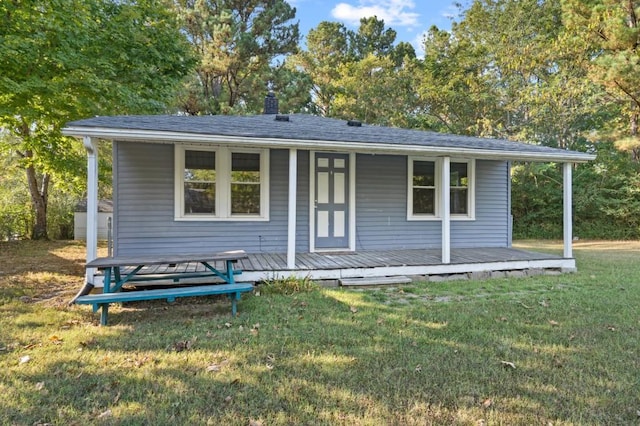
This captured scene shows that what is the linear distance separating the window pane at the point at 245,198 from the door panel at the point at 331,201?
1204mm

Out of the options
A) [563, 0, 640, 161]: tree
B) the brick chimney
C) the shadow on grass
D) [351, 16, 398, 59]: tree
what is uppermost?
[351, 16, 398, 59]: tree

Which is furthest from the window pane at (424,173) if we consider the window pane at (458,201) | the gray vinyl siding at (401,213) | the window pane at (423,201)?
the window pane at (458,201)

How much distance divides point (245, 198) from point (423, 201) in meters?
3.94

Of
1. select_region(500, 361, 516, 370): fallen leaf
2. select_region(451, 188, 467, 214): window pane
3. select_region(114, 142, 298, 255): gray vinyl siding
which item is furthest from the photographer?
select_region(451, 188, 467, 214): window pane

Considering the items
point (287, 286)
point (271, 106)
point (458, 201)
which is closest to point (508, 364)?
point (287, 286)

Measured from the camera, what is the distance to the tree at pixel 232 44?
1653 centimetres

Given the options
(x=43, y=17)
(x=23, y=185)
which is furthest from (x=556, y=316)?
(x=23, y=185)

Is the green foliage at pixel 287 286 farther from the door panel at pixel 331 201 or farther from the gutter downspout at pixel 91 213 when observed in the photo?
the gutter downspout at pixel 91 213

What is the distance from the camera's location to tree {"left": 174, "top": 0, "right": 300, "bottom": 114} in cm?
1653

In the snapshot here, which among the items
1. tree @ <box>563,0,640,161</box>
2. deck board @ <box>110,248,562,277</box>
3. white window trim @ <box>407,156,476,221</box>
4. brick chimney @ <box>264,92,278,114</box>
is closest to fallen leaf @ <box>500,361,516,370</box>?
deck board @ <box>110,248,562,277</box>

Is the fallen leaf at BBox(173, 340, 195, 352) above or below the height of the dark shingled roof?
below

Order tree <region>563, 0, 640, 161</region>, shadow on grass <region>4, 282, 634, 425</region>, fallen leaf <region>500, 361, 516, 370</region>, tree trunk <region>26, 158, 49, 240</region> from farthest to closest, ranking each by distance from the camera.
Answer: tree <region>563, 0, 640, 161</region> < tree trunk <region>26, 158, 49, 240</region> < fallen leaf <region>500, 361, 516, 370</region> < shadow on grass <region>4, 282, 634, 425</region>

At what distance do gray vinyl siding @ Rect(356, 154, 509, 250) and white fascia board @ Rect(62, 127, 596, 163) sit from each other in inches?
56.6

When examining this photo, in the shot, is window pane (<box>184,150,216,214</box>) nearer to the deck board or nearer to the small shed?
the deck board
